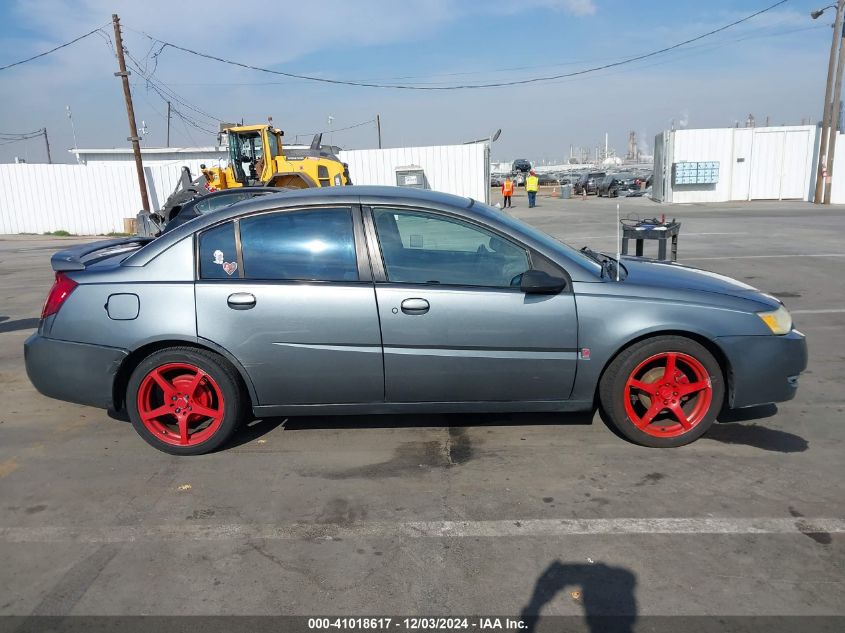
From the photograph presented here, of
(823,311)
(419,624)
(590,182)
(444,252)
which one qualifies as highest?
(590,182)

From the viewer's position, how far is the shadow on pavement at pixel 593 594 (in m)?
2.46

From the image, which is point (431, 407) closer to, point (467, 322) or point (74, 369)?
point (467, 322)

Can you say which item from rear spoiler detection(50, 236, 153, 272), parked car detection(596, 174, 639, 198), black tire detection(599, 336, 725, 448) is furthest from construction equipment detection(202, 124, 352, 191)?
parked car detection(596, 174, 639, 198)

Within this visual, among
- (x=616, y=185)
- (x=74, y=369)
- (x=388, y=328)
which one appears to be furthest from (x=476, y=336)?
(x=616, y=185)

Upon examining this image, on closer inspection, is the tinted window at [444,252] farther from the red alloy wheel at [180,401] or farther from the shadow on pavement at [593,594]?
the shadow on pavement at [593,594]

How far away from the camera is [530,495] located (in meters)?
3.39

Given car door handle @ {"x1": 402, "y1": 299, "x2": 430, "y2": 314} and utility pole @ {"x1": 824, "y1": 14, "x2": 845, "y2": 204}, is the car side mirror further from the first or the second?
utility pole @ {"x1": 824, "y1": 14, "x2": 845, "y2": 204}

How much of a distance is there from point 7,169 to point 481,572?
26502 millimetres

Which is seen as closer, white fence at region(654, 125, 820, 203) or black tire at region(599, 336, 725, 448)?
black tire at region(599, 336, 725, 448)

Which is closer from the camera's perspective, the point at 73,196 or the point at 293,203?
the point at 293,203

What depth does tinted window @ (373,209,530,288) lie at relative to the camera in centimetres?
376

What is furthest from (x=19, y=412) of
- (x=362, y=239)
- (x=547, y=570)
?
(x=547, y=570)

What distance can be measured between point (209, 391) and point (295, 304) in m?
0.86

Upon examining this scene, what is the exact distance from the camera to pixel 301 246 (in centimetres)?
382
